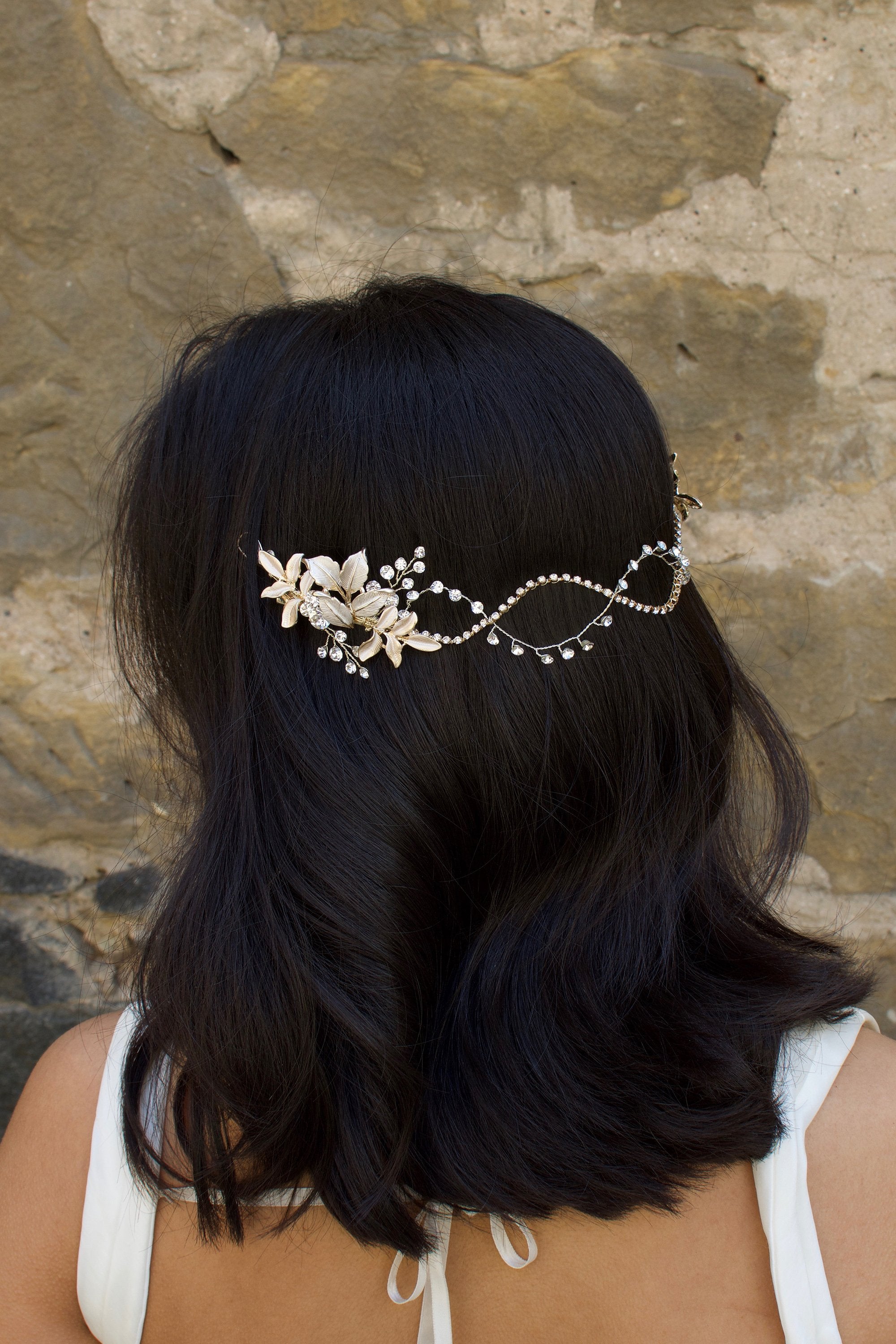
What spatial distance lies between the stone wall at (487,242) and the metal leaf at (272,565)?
72cm

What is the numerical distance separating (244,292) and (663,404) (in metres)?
0.65

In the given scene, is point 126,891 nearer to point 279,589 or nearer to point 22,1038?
point 22,1038

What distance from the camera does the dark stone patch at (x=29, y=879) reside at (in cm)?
151

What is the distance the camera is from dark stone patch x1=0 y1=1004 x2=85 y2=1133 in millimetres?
1552

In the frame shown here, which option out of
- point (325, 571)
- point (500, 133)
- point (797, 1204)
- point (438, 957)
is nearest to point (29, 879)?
point (438, 957)

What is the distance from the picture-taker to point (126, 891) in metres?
1.56

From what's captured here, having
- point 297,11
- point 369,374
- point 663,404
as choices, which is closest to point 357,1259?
point 369,374

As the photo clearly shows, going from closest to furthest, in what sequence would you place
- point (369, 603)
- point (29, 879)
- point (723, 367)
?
point (369, 603), point (723, 367), point (29, 879)

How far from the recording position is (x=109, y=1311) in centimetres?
87

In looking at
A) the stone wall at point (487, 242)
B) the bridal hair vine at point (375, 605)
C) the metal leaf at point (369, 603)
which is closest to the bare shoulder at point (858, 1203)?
the bridal hair vine at point (375, 605)

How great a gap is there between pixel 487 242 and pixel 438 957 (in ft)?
3.39

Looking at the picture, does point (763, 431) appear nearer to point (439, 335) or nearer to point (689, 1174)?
point (439, 335)

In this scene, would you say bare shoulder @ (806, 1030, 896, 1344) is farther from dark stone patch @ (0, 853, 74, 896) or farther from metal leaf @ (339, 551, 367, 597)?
dark stone patch @ (0, 853, 74, 896)

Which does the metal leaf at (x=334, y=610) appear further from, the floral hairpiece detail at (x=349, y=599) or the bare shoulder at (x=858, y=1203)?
the bare shoulder at (x=858, y=1203)
